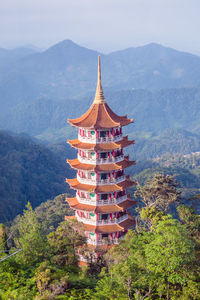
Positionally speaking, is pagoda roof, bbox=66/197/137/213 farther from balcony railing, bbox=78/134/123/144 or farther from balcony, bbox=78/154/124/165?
balcony railing, bbox=78/134/123/144

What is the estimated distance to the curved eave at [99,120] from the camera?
48.3 metres

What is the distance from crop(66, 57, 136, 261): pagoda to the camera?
48.4m

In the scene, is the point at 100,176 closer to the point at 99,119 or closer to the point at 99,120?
the point at 99,120

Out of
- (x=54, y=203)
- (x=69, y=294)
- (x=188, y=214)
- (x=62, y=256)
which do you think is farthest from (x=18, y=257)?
(x=54, y=203)

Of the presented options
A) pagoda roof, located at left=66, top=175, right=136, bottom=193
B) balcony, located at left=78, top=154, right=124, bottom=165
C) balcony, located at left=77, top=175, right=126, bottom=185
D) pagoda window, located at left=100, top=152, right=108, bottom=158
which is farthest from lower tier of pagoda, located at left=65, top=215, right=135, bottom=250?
pagoda window, located at left=100, top=152, right=108, bottom=158

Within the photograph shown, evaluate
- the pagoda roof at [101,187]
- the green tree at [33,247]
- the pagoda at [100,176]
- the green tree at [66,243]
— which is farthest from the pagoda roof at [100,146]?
the green tree at [33,247]

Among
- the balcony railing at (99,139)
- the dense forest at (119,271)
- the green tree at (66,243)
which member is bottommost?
the dense forest at (119,271)

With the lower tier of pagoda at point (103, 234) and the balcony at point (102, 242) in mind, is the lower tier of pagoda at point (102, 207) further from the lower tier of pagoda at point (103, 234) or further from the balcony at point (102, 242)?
the balcony at point (102, 242)

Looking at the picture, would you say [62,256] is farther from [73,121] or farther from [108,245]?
[73,121]

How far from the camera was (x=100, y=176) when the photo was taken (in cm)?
4941

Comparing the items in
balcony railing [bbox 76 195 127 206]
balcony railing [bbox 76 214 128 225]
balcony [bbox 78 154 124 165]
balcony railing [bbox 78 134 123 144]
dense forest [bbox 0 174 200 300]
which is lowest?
dense forest [bbox 0 174 200 300]

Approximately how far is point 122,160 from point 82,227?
9243 mm

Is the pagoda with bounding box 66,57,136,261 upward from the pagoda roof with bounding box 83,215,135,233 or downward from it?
upward

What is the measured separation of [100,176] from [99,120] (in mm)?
6412
